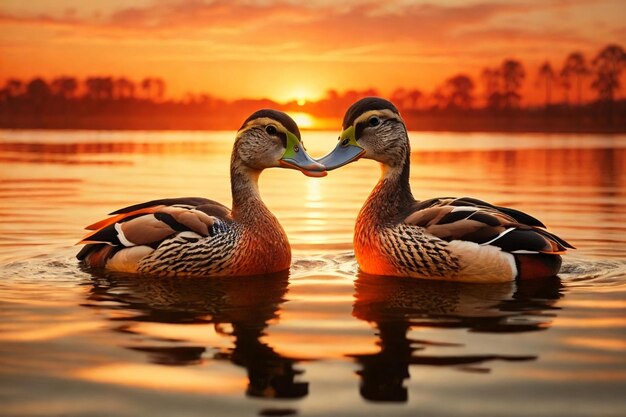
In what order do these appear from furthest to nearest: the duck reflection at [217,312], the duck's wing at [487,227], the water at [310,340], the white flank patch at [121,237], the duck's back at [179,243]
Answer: the white flank patch at [121,237]
the duck's back at [179,243]
the duck's wing at [487,227]
the duck reflection at [217,312]
the water at [310,340]

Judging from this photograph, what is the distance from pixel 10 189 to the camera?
20344 millimetres

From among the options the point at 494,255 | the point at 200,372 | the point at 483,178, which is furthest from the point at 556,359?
the point at 483,178

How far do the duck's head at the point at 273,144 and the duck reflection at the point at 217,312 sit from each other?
119cm

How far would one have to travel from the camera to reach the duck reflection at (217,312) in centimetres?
568

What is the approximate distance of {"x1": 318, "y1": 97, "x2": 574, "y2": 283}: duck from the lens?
9.09 metres

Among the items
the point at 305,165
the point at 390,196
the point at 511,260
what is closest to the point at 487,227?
the point at 511,260

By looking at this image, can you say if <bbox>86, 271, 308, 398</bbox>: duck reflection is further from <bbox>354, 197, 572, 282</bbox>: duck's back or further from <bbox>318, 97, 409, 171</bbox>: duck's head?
<bbox>318, 97, 409, 171</bbox>: duck's head

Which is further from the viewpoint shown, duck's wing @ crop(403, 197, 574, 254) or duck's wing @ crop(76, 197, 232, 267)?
duck's wing @ crop(76, 197, 232, 267)

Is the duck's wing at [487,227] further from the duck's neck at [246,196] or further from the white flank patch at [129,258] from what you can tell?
the white flank patch at [129,258]

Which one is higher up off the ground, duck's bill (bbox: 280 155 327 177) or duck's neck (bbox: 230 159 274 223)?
duck's bill (bbox: 280 155 327 177)

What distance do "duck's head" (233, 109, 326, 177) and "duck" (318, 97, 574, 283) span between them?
0.30m

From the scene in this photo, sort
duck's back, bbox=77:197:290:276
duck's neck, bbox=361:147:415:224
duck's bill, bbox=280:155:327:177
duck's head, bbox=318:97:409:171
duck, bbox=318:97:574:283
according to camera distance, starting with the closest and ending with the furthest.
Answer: duck, bbox=318:97:574:283, duck's back, bbox=77:197:290:276, duck's bill, bbox=280:155:327:177, duck's neck, bbox=361:147:415:224, duck's head, bbox=318:97:409:171

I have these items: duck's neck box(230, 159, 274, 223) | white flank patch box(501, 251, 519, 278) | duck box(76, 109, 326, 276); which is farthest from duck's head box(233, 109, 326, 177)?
white flank patch box(501, 251, 519, 278)

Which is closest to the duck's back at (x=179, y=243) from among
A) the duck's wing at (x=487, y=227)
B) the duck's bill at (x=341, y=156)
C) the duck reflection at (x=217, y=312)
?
the duck reflection at (x=217, y=312)
